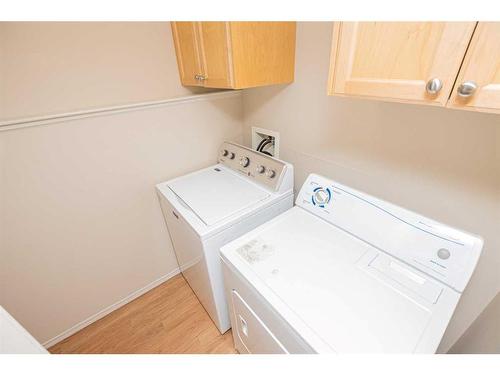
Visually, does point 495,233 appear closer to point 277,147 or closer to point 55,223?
point 277,147

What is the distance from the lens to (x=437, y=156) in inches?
38.8

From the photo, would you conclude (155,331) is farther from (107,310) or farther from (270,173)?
(270,173)

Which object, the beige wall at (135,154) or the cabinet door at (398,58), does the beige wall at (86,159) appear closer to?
the beige wall at (135,154)

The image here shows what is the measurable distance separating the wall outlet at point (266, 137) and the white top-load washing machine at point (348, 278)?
613mm

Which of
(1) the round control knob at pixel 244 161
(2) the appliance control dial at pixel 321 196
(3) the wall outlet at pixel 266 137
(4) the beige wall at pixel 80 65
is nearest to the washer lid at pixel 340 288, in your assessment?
(2) the appliance control dial at pixel 321 196

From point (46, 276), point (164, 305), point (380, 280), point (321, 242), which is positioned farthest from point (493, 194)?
point (46, 276)

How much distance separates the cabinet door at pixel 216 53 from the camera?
111 cm

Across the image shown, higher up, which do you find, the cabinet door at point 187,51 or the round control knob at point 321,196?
the cabinet door at point 187,51

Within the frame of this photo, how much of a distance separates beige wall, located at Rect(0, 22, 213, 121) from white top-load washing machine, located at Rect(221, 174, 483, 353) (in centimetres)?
116

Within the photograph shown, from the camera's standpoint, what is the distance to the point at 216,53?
1.20 metres

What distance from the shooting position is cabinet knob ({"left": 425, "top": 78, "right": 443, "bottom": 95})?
590 mm

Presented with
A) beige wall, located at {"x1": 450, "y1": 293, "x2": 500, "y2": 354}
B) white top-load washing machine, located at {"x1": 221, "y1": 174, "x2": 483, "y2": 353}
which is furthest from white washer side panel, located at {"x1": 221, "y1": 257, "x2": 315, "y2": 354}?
beige wall, located at {"x1": 450, "y1": 293, "x2": 500, "y2": 354}

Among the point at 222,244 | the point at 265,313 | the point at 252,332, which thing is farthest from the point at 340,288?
the point at 222,244

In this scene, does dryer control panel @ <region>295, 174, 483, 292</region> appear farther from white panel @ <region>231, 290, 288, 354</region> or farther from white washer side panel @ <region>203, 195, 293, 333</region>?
white panel @ <region>231, 290, 288, 354</region>
